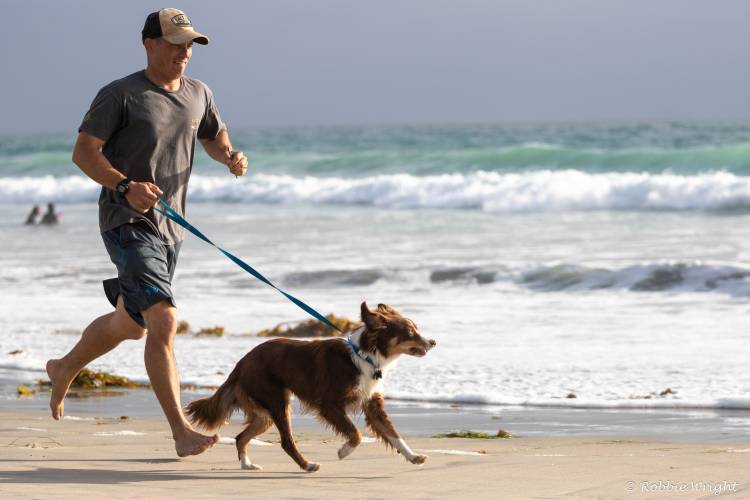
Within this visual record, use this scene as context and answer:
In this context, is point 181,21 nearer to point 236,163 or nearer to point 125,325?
point 236,163

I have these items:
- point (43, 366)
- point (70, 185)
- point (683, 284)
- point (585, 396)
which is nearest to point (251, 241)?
point (683, 284)

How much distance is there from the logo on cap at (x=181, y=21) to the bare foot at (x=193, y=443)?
5.66 feet

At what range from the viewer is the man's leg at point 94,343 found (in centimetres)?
512

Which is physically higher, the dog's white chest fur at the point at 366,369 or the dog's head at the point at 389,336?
the dog's head at the point at 389,336

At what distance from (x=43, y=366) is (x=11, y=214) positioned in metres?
22.9

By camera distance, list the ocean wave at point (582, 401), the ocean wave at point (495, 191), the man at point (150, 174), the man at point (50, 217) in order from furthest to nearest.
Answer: the ocean wave at point (495, 191) < the man at point (50, 217) < the ocean wave at point (582, 401) < the man at point (150, 174)

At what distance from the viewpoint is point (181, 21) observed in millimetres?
4996

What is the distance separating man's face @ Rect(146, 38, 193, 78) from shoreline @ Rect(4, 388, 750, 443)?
213 centimetres

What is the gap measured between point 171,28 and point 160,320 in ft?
4.07

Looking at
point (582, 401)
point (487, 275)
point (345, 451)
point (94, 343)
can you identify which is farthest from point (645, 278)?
point (94, 343)

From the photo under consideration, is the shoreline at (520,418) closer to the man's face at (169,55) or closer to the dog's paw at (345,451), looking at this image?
the dog's paw at (345,451)

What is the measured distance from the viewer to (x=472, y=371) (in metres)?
8.28

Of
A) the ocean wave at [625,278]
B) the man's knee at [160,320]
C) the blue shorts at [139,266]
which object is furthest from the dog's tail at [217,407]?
the ocean wave at [625,278]

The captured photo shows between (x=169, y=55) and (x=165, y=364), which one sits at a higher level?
(x=169, y=55)
